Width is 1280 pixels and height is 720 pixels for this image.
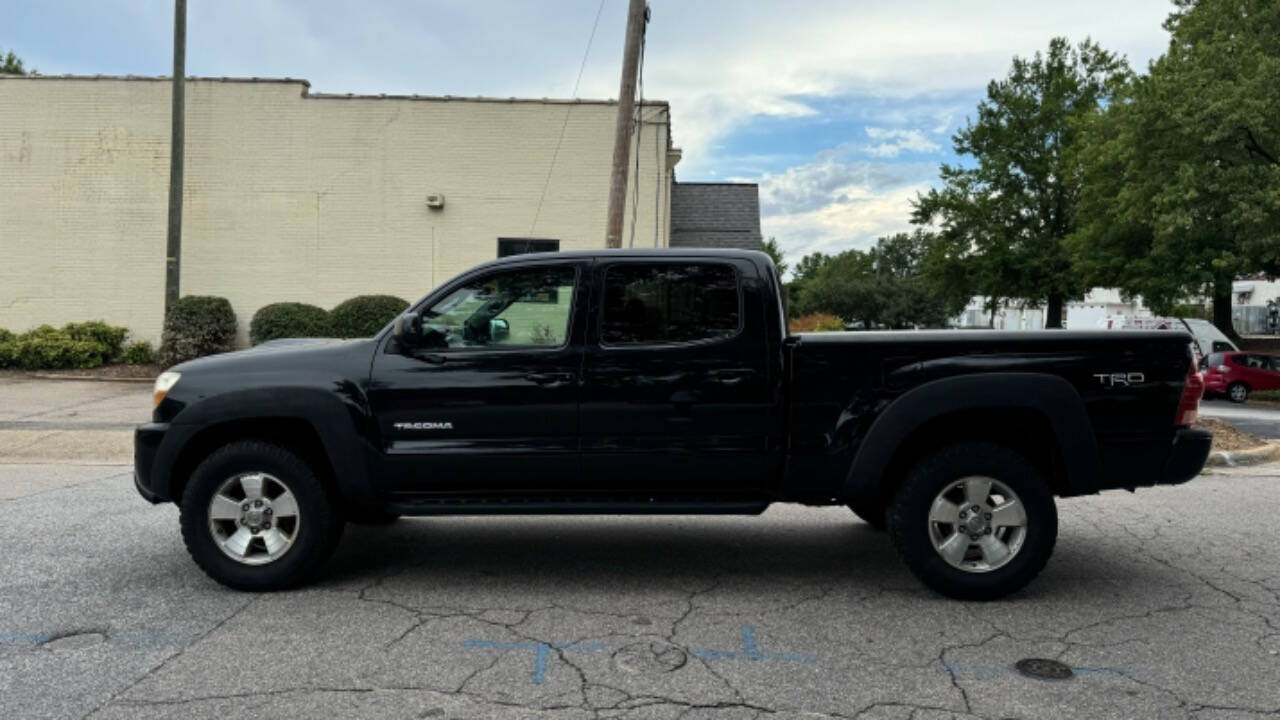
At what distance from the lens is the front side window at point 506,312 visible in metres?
4.84

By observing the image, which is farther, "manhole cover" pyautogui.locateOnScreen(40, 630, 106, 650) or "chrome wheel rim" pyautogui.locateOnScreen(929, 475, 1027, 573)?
"chrome wheel rim" pyautogui.locateOnScreen(929, 475, 1027, 573)

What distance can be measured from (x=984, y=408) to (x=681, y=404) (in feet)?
5.26

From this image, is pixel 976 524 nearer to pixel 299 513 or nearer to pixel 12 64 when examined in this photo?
pixel 299 513

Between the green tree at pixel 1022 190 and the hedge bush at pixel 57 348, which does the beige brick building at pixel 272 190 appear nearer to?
the hedge bush at pixel 57 348

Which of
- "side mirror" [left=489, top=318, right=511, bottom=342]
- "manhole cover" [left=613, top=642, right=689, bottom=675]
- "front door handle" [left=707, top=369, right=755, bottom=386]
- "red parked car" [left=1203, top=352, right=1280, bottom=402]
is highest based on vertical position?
"side mirror" [left=489, top=318, right=511, bottom=342]

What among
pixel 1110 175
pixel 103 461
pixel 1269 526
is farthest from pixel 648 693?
pixel 1110 175

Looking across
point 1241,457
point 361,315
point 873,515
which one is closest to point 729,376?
point 873,515

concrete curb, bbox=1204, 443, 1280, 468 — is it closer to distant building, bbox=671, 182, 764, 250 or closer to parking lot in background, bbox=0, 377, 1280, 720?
parking lot in background, bbox=0, 377, 1280, 720

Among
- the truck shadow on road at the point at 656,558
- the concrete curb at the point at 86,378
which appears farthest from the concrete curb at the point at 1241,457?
the concrete curb at the point at 86,378

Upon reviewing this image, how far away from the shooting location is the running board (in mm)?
4734

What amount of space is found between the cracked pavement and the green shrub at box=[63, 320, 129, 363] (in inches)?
462

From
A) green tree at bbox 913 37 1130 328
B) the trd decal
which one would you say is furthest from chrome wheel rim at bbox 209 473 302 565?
green tree at bbox 913 37 1130 328

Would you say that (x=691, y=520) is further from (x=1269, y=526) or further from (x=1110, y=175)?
(x=1110, y=175)

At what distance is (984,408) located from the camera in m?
4.63
